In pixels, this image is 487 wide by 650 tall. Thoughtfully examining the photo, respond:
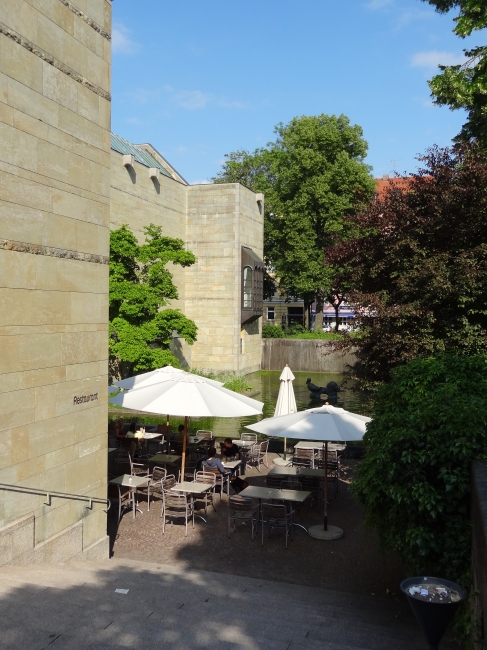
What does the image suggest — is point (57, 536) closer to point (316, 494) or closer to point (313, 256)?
point (316, 494)

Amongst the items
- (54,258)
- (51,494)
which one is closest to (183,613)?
(51,494)

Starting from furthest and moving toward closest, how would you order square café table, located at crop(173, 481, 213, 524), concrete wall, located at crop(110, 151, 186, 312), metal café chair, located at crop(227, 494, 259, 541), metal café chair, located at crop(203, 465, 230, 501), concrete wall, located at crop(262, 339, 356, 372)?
concrete wall, located at crop(262, 339, 356, 372) < concrete wall, located at crop(110, 151, 186, 312) < metal café chair, located at crop(203, 465, 230, 501) < square café table, located at crop(173, 481, 213, 524) < metal café chair, located at crop(227, 494, 259, 541)

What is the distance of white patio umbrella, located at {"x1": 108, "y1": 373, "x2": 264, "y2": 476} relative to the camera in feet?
37.4

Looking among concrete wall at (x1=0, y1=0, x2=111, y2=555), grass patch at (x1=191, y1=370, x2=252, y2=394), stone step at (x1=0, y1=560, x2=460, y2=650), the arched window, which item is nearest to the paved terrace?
stone step at (x1=0, y1=560, x2=460, y2=650)

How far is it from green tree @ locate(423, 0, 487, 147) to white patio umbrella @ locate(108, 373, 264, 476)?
10.2 m

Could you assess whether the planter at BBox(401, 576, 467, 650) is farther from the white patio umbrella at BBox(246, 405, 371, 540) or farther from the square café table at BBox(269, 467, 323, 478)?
the square café table at BBox(269, 467, 323, 478)

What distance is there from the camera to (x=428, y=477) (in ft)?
22.7

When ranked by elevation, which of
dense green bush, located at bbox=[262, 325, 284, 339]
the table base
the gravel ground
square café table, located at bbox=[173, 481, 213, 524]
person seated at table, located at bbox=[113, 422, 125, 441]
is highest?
dense green bush, located at bbox=[262, 325, 284, 339]

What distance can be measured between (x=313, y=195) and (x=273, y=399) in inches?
785

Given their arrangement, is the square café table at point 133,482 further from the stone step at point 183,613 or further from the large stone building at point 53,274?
the stone step at point 183,613

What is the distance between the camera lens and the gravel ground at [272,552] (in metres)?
9.02

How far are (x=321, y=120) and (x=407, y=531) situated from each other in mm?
41710

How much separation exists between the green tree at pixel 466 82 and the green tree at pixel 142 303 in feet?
36.6

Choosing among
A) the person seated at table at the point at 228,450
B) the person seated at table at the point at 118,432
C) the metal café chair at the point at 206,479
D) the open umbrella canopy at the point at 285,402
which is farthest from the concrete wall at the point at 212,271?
the metal café chair at the point at 206,479
